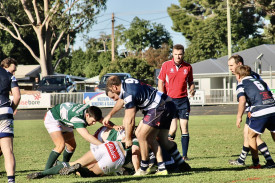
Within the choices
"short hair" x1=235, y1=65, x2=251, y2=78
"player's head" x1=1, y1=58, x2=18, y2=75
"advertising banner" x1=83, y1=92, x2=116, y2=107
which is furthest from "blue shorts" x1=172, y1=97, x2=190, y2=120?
"advertising banner" x1=83, y1=92, x2=116, y2=107

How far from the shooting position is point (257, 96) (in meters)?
8.42

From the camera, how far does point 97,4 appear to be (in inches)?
1742

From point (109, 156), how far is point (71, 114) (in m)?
0.95

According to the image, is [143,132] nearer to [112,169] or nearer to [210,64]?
[112,169]

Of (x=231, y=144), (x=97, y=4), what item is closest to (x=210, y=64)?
(x=97, y=4)

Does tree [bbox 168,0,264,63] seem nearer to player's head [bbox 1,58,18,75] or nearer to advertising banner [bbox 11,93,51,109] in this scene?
advertising banner [bbox 11,93,51,109]

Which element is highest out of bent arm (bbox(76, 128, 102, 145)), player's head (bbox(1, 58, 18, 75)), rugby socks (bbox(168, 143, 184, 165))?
player's head (bbox(1, 58, 18, 75))

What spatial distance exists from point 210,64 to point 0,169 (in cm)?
4488

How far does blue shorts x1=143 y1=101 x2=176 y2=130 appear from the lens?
25.2 feet

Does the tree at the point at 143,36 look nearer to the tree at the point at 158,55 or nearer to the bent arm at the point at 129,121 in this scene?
the tree at the point at 158,55

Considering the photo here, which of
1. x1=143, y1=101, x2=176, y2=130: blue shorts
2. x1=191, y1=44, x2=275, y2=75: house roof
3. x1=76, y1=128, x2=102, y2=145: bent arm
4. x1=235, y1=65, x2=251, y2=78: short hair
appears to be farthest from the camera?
x1=191, y1=44, x2=275, y2=75: house roof

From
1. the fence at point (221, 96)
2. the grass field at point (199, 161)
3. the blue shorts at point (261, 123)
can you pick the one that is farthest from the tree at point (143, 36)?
the blue shorts at point (261, 123)

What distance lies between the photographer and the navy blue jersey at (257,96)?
27.5 ft

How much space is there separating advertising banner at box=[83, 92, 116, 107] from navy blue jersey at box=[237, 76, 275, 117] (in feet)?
91.1
